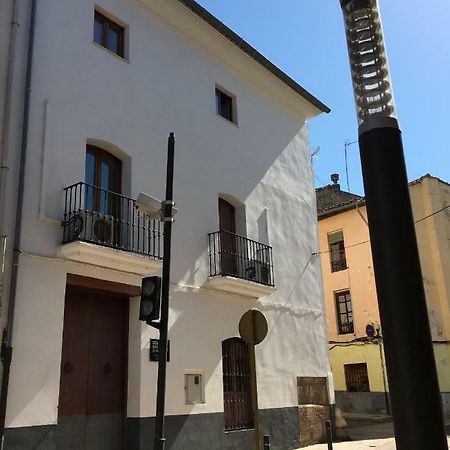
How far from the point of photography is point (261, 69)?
15305 mm

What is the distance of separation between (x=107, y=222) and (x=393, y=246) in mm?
7407

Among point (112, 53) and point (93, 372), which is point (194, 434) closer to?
point (93, 372)

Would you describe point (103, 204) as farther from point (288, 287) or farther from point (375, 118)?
point (375, 118)

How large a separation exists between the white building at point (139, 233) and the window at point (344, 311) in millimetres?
10176

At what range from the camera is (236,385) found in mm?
12305

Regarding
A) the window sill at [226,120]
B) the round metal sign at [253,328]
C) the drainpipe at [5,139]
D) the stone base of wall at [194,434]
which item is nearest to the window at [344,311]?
the stone base of wall at [194,434]

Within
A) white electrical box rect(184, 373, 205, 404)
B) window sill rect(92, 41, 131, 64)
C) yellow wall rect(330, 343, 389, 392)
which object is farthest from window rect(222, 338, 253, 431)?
yellow wall rect(330, 343, 389, 392)

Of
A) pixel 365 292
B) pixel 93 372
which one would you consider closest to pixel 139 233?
pixel 93 372

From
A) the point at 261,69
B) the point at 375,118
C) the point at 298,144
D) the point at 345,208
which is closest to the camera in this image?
the point at 375,118

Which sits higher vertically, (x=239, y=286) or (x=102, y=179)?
(x=102, y=179)

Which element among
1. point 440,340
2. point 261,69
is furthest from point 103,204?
point 440,340

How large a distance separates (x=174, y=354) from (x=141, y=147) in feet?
13.7

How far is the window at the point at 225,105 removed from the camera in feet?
46.9

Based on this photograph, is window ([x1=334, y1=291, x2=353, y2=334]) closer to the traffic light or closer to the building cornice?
the building cornice
